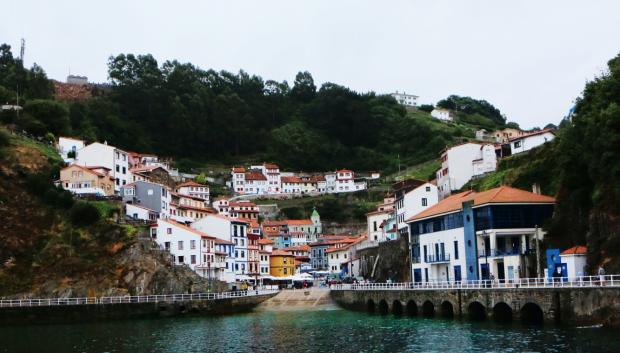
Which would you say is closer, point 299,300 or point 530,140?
point 299,300

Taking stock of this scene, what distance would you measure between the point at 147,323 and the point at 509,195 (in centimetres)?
3519

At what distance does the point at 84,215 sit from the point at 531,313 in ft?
171

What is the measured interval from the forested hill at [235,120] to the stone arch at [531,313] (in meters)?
94.5

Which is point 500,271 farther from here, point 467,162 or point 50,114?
point 50,114

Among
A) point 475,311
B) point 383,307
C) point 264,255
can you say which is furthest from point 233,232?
point 475,311

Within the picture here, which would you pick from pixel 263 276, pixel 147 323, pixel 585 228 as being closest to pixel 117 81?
pixel 263 276

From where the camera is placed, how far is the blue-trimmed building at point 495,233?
60125 millimetres

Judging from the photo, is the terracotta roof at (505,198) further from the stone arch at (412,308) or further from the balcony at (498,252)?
the stone arch at (412,308)

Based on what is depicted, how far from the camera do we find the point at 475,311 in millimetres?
55812

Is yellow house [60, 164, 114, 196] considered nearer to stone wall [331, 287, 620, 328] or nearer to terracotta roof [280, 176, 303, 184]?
stone wall [331, 287, 620, 328]

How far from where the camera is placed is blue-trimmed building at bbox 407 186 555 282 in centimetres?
6012

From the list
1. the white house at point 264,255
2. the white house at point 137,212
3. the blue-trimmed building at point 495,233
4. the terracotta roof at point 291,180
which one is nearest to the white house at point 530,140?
the blue-trimmed building at point 495,233

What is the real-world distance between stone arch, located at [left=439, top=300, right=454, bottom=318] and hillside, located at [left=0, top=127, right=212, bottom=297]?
31310mm

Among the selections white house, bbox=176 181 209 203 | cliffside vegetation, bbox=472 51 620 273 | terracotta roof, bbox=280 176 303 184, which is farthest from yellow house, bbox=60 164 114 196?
cliffside vegetation, bbox=472 51 620 273
